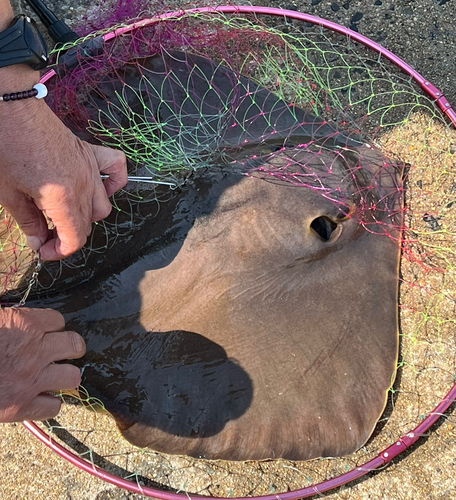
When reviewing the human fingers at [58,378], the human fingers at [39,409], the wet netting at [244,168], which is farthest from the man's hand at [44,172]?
the human fingers at [39,409]

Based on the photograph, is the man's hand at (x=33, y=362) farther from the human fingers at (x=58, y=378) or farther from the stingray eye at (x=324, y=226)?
the stingray eye at (x=324, y=226)

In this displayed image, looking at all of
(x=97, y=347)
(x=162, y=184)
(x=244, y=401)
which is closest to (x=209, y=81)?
(x=162, y=184)

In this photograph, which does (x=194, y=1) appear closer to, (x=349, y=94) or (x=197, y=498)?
(x=349, y=94)

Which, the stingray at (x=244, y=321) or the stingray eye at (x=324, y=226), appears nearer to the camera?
the stingray at (x=244, y=321)

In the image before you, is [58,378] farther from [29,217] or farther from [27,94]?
[27,94]

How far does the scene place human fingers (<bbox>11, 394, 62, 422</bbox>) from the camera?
199 centimetres

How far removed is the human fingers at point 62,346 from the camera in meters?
2.04

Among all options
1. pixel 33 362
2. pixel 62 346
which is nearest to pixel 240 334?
pixel 62 346

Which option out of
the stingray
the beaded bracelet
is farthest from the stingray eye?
the beaded bracelet

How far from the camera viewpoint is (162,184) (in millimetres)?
2369

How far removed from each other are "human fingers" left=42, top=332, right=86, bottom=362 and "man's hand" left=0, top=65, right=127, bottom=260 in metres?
0.38

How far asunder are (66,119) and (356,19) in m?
2.12

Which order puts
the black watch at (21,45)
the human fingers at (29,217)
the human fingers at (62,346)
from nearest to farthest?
the black watch at (21,45) < the human fingers at (29,217) < the human fingers at (62,346)

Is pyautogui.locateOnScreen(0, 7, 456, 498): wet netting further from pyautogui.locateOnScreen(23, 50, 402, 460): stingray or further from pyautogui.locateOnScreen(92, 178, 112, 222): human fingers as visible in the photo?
pyautogui.locateOnScreen(92, 178, 112, 222): human fingers
